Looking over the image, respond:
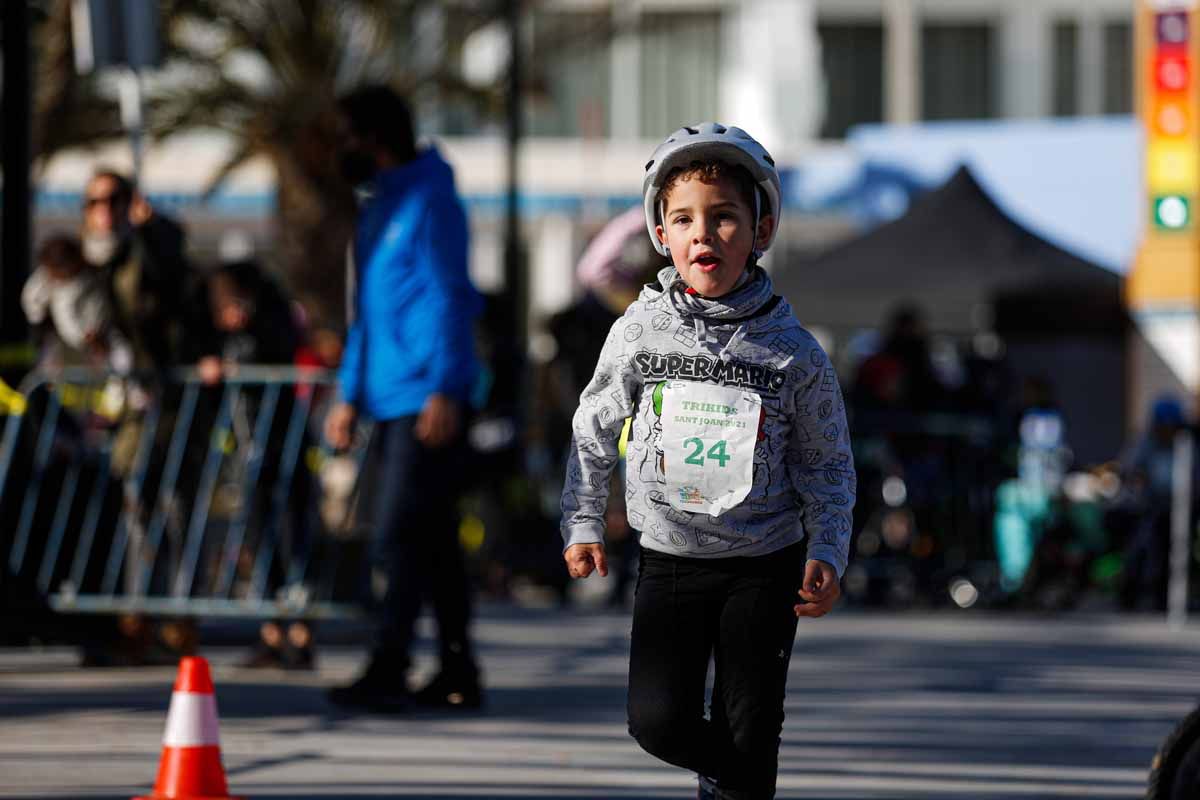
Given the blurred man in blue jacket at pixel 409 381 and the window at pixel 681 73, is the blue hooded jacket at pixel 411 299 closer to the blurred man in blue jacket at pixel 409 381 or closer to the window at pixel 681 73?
the blurred man in blue jacket at pixel 409 381

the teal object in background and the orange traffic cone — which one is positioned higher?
the orange traffic cone

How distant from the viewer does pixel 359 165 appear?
8.77 m

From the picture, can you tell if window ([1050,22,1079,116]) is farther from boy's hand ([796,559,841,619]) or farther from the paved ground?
boy's hand ([796,559,841,619])

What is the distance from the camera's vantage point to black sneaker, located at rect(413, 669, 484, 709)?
861 centimetres

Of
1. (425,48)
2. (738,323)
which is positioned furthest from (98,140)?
(738,323)

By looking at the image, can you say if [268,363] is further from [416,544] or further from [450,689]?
[450,689]

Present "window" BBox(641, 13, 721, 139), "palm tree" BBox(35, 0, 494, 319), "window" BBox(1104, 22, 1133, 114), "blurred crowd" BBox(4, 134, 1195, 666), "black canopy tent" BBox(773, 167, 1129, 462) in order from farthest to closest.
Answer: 1. "window" BBox(641, 13, 721, 139)
2. "window" BBox(1104, 22, 1133, 114)
3. "palm tree" BBox(35, 0, 494, 319)
4. "black canopy tent" BBox(773, 167, 1129, 462)
5. "blurred crowd" BBox(4, 134, 1195, 666)

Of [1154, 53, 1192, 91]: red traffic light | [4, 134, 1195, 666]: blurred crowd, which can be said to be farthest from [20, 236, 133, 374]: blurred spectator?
[1154, 53, 1192, 91]: red traffic light

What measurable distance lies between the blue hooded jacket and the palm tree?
14.5 m

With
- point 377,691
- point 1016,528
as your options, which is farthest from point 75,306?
point 1016,528

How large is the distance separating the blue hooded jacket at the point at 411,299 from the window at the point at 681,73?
33.2 metres

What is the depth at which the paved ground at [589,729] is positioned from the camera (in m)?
6.98

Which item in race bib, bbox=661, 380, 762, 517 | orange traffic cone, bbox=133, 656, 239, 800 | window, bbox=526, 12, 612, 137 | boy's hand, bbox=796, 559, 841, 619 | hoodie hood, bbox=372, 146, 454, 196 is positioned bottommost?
orange traffic cone, bbox=133, 656, 239, 800

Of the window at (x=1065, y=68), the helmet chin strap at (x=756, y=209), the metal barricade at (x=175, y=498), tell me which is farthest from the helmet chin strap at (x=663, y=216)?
the window at (x=1065, y=68)
